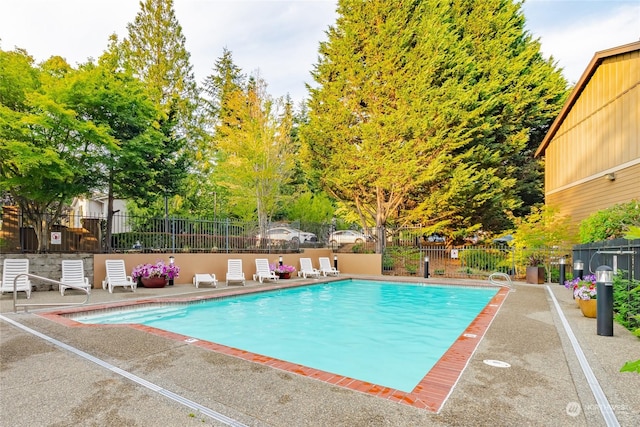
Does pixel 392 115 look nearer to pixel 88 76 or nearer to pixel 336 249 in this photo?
pixel 336 249

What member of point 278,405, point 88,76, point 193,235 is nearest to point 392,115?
point 193,235

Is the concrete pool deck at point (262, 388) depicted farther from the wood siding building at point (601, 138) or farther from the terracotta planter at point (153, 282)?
the wood siding building at point (601, 138)

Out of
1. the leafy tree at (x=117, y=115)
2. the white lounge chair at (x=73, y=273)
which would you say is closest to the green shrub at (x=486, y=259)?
the leafy tree at (x=117, y=115)

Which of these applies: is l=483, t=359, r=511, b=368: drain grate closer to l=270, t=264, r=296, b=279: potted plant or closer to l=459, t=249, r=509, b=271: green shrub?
l=270, t=264, r=296, b=279: potted plant

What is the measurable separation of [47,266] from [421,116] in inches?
666

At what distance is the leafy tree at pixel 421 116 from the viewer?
61.0ft

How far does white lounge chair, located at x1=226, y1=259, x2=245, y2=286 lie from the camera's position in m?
12.3

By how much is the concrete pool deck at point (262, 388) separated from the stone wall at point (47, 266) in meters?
6.14

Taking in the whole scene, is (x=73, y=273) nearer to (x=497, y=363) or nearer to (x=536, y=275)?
(x=497, y=363)

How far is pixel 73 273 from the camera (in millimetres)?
10094

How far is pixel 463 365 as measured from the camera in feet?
13.1

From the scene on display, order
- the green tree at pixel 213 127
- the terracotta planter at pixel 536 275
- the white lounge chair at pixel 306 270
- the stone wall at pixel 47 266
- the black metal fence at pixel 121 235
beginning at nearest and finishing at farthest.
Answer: the stone wall at pixel 47 266, the black metal fence at pixel 121 235, the terracotta planter at pixel 536 275, the white lounge chair at pixel 306 270, the green tree at pixel 213 127

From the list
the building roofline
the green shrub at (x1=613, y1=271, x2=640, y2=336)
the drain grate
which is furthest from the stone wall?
the building roofline

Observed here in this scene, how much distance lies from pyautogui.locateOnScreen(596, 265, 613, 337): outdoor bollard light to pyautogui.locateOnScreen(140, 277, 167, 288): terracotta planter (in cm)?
1111
